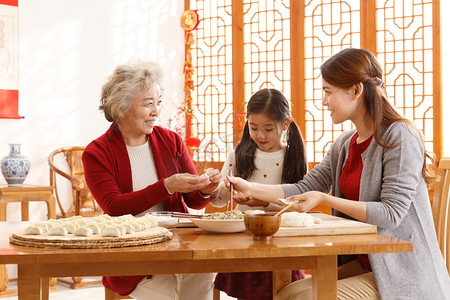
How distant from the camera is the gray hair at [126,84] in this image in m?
2.55

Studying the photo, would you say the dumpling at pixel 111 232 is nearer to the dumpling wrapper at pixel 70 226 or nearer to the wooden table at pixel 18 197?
the dumpling wrapper at pixel 70 226

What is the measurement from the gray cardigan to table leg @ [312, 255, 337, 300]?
368 mm

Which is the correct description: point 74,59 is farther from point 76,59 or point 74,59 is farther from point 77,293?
point 77,293

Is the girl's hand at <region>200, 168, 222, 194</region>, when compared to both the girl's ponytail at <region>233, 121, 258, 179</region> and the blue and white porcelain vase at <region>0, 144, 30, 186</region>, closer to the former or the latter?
the girl's ponytail at <region>233, 121, 258, 179</region>

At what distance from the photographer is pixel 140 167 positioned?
2.55 m

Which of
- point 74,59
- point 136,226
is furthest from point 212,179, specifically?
point 74,59

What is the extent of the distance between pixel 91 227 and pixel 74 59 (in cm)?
378

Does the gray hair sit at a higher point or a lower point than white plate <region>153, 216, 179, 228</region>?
higher

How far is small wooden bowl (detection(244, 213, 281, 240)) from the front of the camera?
5.32 ft

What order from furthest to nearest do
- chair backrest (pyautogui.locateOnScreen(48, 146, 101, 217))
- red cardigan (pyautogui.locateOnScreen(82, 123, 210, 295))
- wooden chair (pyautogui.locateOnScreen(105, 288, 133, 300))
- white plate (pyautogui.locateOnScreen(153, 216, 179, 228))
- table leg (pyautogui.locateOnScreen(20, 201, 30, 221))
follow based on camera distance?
1. chair backrest (pyautogui.locateOnScreen(48, 146, 101, 217))
2. table leg (pyautogui.locateOnScreen(20, 201, 30, 221))
3. wooden chair (pyautogui.locateOnScreen(105, 288, 133, 300))
4. red cardigan (pyautogui.locateOnScreen(82, 123, 210, 295))
5. white plate (pyautogui.locateOnScreen(153, 216, 179, 228))

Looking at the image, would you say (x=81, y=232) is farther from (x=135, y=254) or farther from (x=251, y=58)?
(x=251, y=58)

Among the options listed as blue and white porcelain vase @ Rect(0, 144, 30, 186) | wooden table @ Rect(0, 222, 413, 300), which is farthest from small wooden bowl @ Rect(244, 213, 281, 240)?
blue and white porcelain vase @ Rect(0, 144, 30, 186)

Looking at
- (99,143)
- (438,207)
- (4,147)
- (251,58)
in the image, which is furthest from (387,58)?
(4,147)

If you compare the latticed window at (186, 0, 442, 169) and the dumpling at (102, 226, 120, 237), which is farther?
the latticed window at (186, 0, 442, 169)
